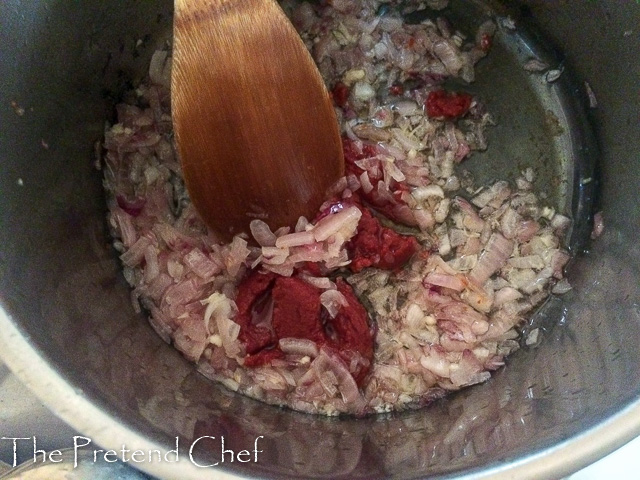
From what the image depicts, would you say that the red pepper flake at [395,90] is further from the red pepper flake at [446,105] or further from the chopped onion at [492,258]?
the chopped onion at [492,258]

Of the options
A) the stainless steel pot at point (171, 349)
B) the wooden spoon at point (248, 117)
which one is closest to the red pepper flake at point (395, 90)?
the wooden spoon at point (248, 117)

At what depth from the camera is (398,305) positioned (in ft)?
5.19

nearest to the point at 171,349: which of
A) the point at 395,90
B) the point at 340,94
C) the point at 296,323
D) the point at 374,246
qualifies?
the point at 296,323

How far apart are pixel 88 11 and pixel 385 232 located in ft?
3.16

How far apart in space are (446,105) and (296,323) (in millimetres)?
858

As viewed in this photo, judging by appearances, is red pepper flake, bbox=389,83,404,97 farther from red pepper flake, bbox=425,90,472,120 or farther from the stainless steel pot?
the stainless steel pot

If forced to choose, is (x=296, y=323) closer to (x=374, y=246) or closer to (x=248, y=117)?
(x=374, y=246)

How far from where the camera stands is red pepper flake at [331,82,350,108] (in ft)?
5.59

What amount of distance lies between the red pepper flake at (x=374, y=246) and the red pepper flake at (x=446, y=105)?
1.46ft

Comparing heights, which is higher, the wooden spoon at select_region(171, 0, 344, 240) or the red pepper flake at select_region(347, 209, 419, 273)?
the wooden spoon at select_region(171, 0, 344, 240)

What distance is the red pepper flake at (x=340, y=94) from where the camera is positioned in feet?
5.59

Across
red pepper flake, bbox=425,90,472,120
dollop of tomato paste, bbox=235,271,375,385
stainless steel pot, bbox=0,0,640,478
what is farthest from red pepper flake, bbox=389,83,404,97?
dollop of tomato paste, bbox=235,271,375,385

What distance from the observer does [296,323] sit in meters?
1.45

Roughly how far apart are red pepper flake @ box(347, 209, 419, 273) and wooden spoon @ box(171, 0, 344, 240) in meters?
0.15
